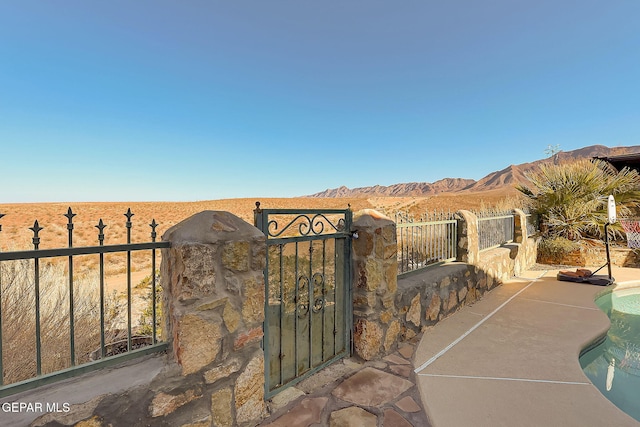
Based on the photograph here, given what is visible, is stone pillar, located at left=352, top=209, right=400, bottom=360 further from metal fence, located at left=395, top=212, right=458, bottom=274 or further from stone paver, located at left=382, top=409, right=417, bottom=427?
metal fence, located at left=395, top=212, right=458, bottom=274

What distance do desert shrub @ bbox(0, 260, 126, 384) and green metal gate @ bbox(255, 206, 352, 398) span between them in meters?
2.08

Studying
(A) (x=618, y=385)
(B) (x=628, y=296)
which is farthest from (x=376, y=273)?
(B) (x=628, y=296)

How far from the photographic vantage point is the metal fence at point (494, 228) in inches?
264

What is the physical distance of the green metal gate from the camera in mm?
2619

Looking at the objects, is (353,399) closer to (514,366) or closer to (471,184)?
(514,366)

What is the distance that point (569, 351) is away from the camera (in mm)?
3340

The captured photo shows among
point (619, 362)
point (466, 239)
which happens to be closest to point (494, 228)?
point (466, 239)

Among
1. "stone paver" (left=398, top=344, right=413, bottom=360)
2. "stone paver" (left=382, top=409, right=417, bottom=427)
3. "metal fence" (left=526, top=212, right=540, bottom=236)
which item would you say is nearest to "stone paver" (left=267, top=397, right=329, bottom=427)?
"stone paver" (left=382, top=409, right=417, bottom=427)

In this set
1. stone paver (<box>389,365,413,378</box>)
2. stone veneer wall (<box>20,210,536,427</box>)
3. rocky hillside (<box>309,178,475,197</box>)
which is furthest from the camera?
rocky hillside (<box>309,178,475,197</box>)

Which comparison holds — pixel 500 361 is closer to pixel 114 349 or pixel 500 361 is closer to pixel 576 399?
pixel 576 399

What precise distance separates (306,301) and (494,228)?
6.22 meters

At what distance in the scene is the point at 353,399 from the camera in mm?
2545

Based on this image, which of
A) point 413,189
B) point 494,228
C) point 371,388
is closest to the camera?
point 371,388

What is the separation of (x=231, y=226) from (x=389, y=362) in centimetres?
234
